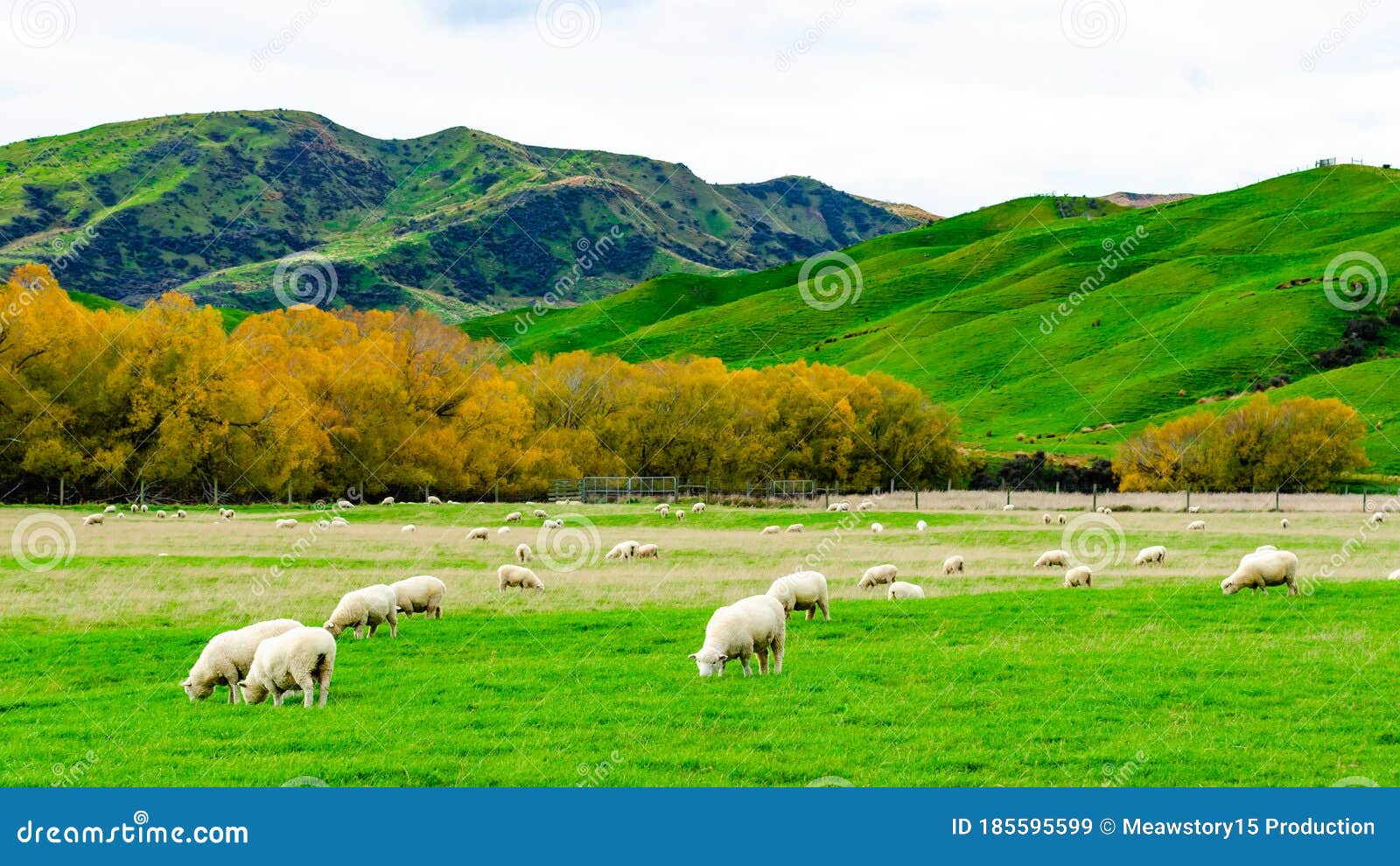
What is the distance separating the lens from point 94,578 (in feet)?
100

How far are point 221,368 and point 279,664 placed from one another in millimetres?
65161

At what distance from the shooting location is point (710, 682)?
51.1 feet

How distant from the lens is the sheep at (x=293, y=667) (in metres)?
14.7

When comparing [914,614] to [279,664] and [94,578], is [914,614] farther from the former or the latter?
[94,578]

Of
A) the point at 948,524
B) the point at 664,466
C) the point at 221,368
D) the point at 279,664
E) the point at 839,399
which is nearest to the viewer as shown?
the point at 279,664

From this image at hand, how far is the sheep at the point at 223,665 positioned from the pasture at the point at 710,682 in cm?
32

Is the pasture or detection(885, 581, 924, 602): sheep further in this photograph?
detection(885, 581, 924, 602): sheep

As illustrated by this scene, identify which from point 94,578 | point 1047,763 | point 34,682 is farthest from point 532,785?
point 94,578

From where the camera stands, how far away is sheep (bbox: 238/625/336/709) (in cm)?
1473

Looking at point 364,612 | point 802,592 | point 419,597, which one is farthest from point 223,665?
point 802,592

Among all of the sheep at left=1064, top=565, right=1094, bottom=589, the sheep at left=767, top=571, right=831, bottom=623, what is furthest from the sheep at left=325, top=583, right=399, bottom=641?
the sheep at left=1064, top=565, right=1094, bottom=589

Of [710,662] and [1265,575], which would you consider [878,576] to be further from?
[710,662]

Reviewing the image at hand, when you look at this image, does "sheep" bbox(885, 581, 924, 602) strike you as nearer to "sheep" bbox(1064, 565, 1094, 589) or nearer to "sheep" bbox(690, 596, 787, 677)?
"sheep" bbox(1064, 565, 1094, 589)

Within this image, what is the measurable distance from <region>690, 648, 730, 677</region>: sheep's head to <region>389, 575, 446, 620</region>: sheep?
8854mm
